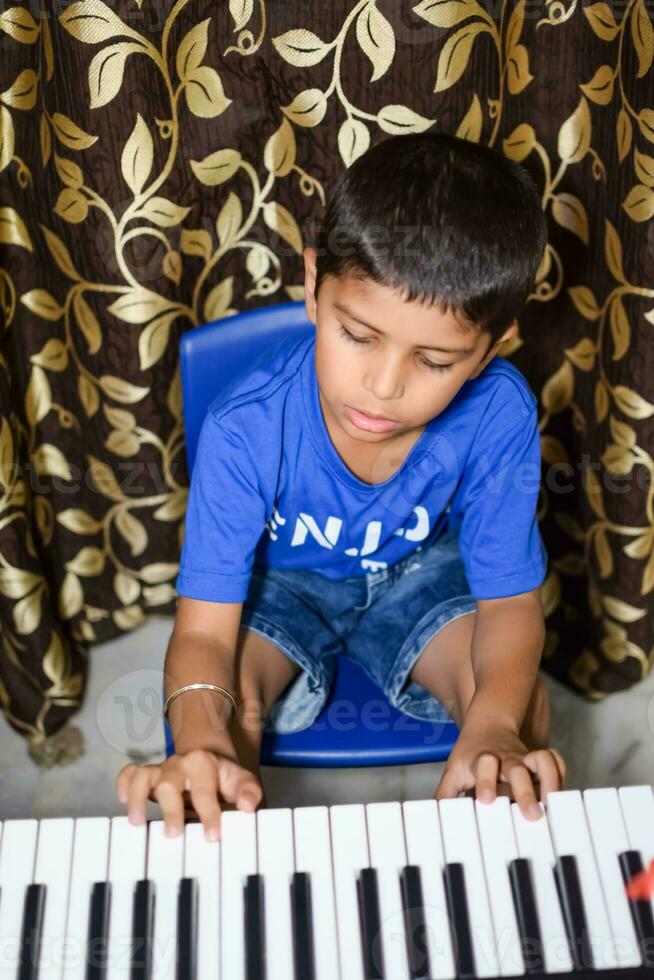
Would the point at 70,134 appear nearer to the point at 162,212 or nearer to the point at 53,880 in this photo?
the point at 162,212

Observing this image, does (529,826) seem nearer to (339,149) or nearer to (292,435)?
(292,435)

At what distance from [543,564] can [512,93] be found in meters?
0.57

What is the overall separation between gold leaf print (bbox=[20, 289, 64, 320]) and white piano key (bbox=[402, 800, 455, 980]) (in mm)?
831

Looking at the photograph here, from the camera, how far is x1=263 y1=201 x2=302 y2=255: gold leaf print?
1.37m

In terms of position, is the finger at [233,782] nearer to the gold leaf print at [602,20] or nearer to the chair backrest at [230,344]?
the chair backrest at [230,344]

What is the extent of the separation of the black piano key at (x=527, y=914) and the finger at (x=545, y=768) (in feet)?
0.31

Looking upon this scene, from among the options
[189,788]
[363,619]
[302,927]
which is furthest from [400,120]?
[302,927]

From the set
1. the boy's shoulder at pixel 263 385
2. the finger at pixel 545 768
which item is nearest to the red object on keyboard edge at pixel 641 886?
the finger at pixel 545 768

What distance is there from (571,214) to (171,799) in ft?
2.95

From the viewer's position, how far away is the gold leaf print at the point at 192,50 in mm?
1204

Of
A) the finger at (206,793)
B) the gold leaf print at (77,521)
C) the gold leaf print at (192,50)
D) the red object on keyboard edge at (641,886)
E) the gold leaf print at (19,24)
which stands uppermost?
the gold leaf print at (19,24)

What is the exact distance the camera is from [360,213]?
100 cm

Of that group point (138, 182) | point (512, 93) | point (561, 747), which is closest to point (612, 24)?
point (512, 93)

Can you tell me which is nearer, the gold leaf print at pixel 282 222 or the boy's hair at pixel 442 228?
the boy's hair at pixel 442 228
